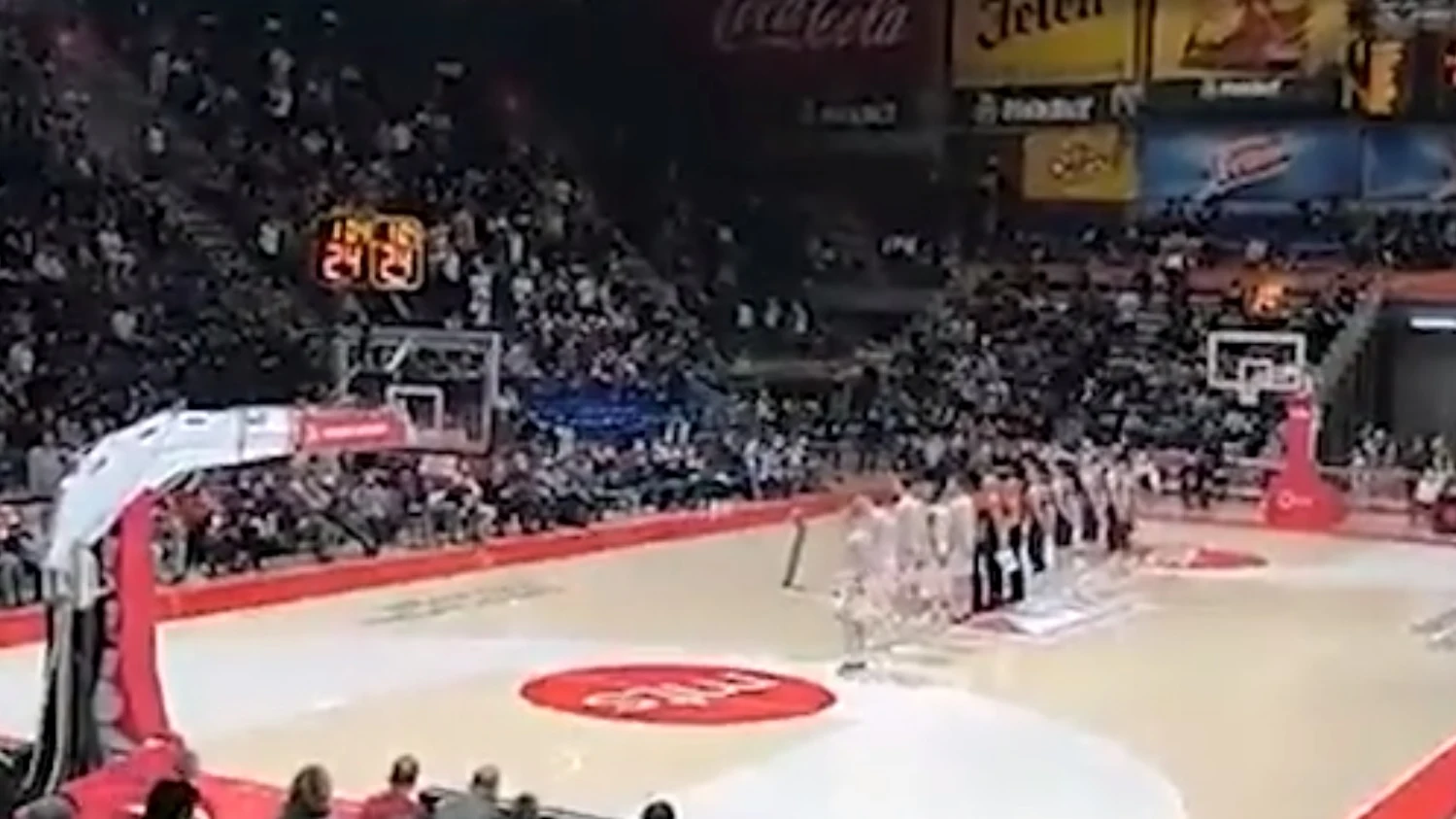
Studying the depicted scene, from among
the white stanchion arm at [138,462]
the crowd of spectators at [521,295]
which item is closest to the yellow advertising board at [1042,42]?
the crowd of spectators at [521,295]

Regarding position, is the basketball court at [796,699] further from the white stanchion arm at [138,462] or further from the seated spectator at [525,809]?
the seated spectator at [525,809]

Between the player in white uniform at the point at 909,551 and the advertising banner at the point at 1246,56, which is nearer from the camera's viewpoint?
the player in white uniform at the point at 909,551

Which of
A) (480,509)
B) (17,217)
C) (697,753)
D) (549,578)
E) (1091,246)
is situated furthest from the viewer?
(1091,246)

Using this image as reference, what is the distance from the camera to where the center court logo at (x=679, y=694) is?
1125 cm

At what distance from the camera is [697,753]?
10.2 metres

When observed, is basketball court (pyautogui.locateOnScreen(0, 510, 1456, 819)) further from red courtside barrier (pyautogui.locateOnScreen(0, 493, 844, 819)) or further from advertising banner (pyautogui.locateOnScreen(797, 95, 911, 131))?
advertising banner (pyautogui.locateOnScreen(797, 95, 911, 131))

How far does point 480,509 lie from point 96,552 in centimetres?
954

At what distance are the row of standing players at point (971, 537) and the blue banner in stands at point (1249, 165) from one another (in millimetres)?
14744

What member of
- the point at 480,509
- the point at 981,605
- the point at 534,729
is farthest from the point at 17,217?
the point at 534,729

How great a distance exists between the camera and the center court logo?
443 inches

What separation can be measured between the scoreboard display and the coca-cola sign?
46.3 feet

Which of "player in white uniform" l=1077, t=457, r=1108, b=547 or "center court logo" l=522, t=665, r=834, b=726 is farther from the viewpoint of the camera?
"player in white uniform" l=1077, t=457, r=1108, b=547

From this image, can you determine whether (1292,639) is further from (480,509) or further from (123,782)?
(123,782)

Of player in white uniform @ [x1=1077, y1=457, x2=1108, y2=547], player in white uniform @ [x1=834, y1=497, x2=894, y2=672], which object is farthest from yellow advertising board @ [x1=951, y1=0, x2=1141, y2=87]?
player in white uniform @ [x1=834, y1=497, x2=894, y2=672]
